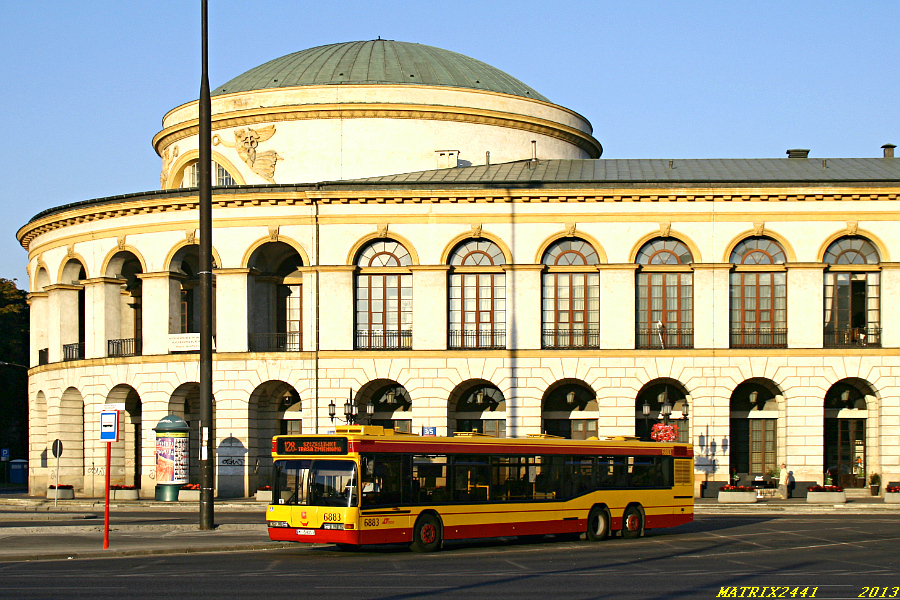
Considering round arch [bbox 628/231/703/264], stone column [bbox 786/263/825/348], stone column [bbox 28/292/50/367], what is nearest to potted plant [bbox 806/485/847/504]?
stone column [bbox 786/263/825/348]

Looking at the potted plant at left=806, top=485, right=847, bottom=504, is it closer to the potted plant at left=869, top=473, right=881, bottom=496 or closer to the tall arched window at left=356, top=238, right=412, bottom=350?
the potted plant at left=869, top=473, right=881, bottom=496

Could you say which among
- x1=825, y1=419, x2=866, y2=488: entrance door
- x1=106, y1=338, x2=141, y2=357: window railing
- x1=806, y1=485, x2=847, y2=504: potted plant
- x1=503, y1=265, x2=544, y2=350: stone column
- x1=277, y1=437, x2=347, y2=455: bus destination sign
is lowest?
x1=806, y1=485, x2=847, y2=504: potted plant

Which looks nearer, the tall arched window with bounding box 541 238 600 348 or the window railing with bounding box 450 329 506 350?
the tall arched window with bounding box 541 238 600 348

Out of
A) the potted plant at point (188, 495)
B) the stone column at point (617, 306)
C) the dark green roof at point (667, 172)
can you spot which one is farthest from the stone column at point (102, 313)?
the stone column at point (617, 306)

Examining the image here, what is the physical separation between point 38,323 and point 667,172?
32.9 m

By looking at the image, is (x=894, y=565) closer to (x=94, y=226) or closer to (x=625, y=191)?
(x=625, y=191)

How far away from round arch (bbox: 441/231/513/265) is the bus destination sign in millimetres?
24914

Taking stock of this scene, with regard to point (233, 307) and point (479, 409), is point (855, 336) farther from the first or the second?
point (233, 307)

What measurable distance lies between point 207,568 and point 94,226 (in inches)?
1392

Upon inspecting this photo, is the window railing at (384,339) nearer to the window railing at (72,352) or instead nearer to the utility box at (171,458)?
the utility box at (171,458)

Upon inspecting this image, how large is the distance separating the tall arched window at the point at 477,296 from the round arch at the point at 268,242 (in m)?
6.45

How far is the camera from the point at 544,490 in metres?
29.6

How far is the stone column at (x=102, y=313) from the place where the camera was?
5441 centimetres

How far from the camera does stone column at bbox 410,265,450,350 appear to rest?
2004 inches
